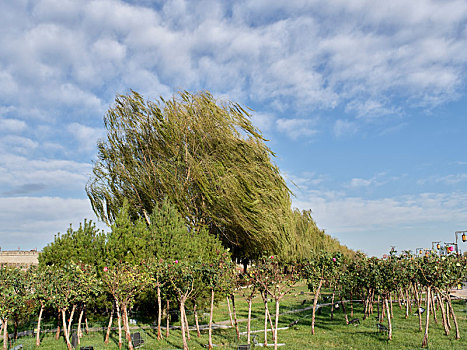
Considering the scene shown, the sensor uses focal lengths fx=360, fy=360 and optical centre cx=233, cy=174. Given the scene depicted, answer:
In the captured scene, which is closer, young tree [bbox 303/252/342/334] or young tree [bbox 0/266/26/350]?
young tree [bbox 0/266/26/350]

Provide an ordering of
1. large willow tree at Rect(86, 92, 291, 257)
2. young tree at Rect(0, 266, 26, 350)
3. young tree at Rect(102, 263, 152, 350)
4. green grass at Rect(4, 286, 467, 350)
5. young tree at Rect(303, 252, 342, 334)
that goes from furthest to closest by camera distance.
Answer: large willow tree at Rect(86, 92, 291, 257), young tree at Rect(303, 252, 342, 334), green grass at Rect(4, 286, 467, 350), young tree at Rect(102, 263, 152, 350), young tree at Rect(0, 266, 26, 350)

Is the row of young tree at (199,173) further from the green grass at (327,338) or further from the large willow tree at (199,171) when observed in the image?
the green grass at (327,338)

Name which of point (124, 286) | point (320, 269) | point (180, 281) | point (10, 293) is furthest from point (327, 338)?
point (10, 293)

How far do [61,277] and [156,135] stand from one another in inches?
556

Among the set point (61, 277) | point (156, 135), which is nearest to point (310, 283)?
point (61, 277)

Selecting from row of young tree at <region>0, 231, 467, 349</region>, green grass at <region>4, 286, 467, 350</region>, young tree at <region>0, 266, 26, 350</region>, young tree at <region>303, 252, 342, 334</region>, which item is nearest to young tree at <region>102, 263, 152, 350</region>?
row of young tree at <region>0, 231, 467, 349</region>

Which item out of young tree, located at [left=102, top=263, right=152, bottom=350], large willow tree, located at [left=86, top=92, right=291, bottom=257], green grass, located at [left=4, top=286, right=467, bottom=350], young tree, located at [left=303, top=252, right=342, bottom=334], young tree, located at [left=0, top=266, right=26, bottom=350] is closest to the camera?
young tree, located at [left=0, top=266, right=26, bottom=350]

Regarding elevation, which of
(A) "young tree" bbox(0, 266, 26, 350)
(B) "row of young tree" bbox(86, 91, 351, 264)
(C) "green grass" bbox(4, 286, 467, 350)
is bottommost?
(C) "green grass" bbox(4, 286, 467, 350)

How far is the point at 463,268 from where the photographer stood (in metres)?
16.8

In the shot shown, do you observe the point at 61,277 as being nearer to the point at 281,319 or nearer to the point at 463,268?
the point at 281,319

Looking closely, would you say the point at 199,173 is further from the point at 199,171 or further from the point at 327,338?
the point at 327,338

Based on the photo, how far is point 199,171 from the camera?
993 inches

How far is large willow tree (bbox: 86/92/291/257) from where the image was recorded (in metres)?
25.2

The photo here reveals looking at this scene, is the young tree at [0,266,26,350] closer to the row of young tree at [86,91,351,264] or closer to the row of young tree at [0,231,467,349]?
the row of young tree at [0,231,467,349]
